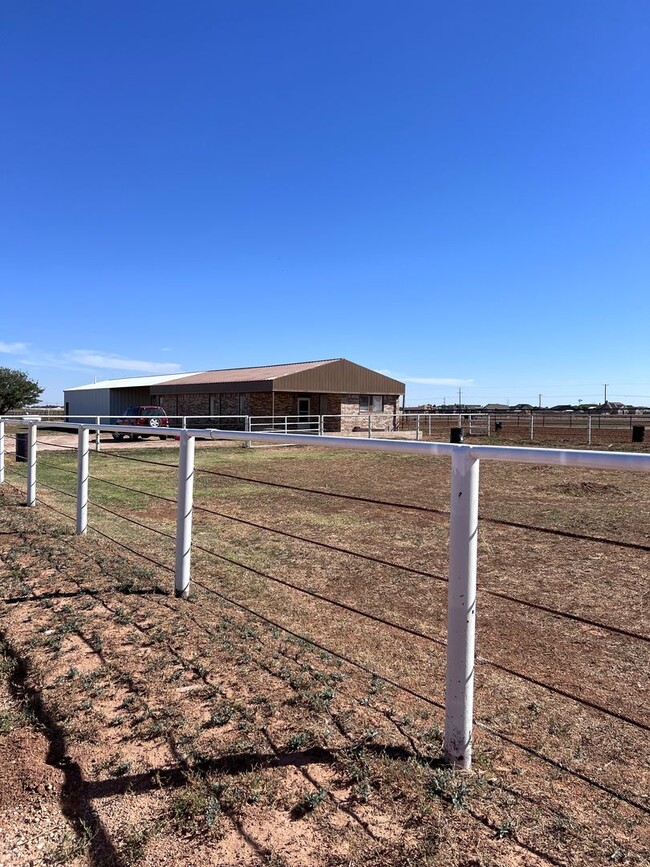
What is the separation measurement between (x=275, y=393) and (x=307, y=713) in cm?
3104

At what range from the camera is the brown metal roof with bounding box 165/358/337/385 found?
111ft

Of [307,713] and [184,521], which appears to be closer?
[307,713]

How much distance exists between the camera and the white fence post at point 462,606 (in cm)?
225

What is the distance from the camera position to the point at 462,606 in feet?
7.41

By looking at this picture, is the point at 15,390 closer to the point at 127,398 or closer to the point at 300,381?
the point at 127,398

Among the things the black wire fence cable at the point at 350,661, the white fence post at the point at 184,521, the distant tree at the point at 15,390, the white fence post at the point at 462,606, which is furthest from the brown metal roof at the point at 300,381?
the white fence post at the point at 462,606

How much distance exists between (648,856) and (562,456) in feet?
4.36

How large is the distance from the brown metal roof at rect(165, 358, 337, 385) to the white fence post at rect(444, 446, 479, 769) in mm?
29334

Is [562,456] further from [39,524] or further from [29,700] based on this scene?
[39,524]

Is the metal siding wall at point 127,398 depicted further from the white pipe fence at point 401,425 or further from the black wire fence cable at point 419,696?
the black wire fence cable at point 419,696

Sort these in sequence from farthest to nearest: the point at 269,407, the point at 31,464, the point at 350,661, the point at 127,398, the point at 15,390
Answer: the point at 15,390 < the point at 127,398 < the point at 269,407 < the point at 31,464 < the point at 350,661

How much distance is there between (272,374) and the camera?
112 feet

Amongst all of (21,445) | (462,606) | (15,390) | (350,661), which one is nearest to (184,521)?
(350,661)

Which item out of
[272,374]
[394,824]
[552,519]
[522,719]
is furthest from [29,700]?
[272,374]
